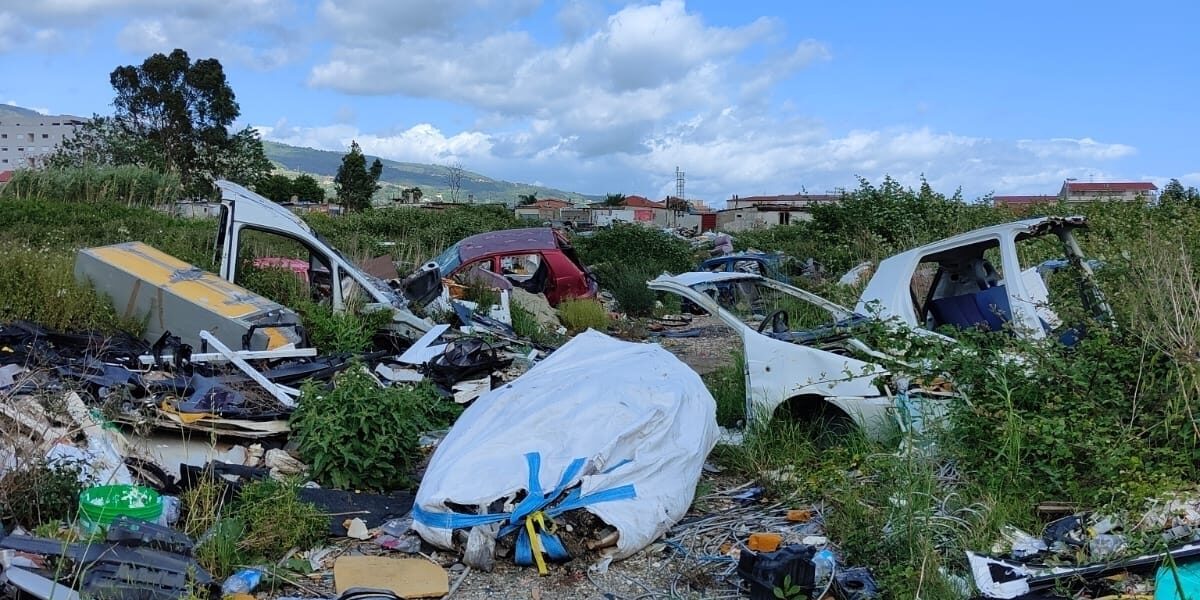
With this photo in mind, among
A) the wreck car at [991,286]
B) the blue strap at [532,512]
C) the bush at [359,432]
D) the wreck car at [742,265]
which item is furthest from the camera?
the wreck car at [742,265]

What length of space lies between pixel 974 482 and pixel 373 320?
6.19 metres

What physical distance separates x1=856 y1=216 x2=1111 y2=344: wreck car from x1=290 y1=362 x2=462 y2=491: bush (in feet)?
11.1

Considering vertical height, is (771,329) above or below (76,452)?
above

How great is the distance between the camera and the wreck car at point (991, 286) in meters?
5.71

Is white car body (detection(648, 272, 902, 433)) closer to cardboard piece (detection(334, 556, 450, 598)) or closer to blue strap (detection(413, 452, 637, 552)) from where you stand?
blue strap (detection(413, 452, 637, 552))

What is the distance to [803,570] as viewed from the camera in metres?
3.79

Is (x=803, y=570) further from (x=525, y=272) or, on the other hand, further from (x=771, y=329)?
(x=525, y=272)

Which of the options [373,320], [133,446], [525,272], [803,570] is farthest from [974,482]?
[525,272]

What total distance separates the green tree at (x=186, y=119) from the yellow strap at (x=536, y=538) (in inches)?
1942

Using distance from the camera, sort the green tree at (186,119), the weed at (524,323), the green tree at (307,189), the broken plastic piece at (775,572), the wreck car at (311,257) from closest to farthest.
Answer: the broken plastic piece at (775,572) < the wreck car at (311,257) < the weed at (524,323) < the green tree at (186,119) < the green tree at (307,189)

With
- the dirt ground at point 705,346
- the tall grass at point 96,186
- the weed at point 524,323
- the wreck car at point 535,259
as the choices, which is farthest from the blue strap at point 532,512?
the tall grass at point 96,186

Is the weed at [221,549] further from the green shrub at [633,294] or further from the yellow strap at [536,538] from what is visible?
the green shrub at [633,294]

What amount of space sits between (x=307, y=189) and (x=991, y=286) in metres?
63.9

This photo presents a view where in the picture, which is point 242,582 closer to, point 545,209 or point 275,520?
point 275,520
